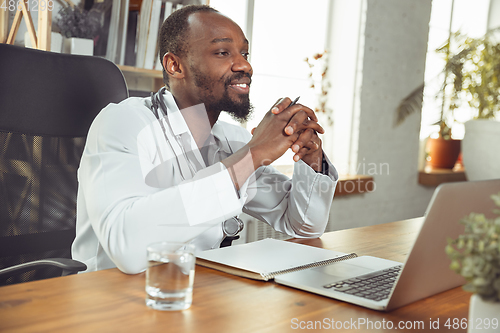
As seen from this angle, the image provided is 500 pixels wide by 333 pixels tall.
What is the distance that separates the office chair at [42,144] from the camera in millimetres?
1206

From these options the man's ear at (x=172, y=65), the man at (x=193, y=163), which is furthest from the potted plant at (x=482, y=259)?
the man's ear at (x=172, y=65)

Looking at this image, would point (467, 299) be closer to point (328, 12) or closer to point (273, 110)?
point (273, 110)

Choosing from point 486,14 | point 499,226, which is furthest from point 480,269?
point 486,14

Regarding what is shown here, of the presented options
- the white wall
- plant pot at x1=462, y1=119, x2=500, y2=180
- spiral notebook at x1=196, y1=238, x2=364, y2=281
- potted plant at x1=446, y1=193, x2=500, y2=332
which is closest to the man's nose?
spiral notebook at x1=196, y1=238, x2=364, y2=281

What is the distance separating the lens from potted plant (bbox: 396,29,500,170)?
3895mm

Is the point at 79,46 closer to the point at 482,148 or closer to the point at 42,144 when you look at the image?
the point at 42,144

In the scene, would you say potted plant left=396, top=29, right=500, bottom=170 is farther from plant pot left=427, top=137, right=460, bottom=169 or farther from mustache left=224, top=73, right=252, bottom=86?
mustache left=224, top=73, right=252, bottom=86

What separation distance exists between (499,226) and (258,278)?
1.43ft

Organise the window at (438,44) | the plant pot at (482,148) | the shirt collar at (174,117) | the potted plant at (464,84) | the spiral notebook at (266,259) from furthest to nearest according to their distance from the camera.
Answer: the window at (438,44)
the potted plant at (464,84)
the plant pot at (482,148)
the shirt collar at (174,117)
the spiral notebook at (266,259)

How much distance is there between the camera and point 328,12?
3.31m

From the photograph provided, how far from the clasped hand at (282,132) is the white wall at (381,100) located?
6.38ft

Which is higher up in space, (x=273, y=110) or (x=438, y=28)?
(x=438, y=28)

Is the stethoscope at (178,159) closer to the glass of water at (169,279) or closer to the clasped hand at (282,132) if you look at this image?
the clasped hand at (282,132)

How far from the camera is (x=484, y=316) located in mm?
500
